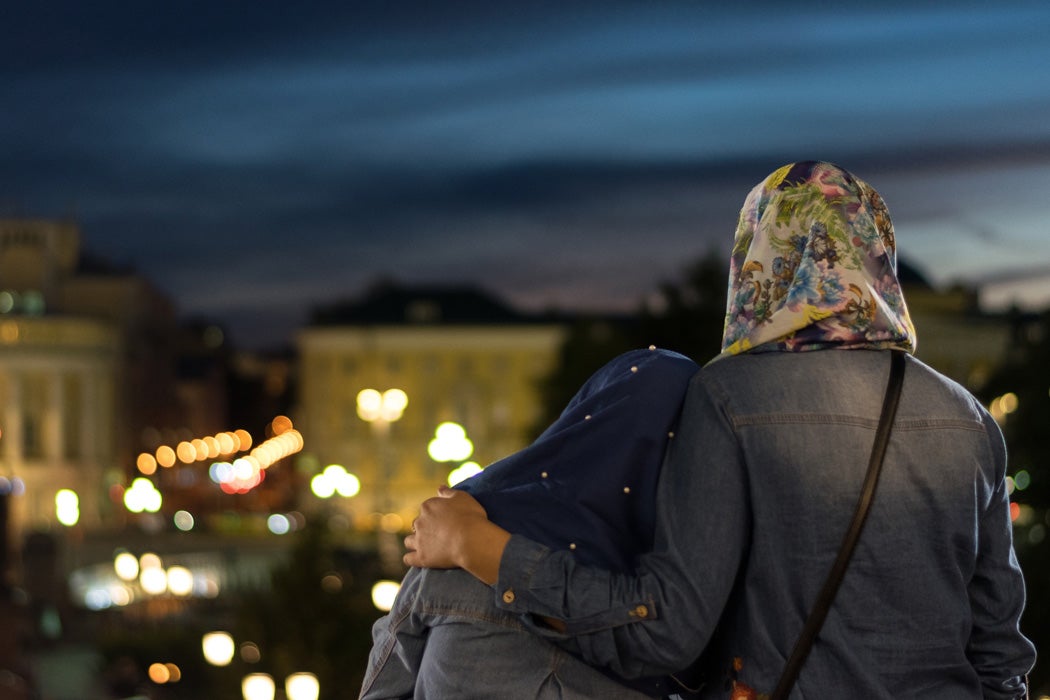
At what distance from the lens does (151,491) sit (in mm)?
47750

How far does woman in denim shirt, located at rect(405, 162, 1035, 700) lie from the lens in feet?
8.58

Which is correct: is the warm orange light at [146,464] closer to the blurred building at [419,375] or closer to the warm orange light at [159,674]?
the blurred building at [419,375]

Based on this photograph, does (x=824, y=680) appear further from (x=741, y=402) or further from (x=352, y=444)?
(x=352, y=444)

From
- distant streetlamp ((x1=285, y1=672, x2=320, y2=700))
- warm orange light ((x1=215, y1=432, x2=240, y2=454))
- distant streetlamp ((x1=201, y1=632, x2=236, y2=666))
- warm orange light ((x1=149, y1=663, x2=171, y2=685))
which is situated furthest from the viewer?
warm orange light ((x1=215, y1=432, x2=240, y2=454))

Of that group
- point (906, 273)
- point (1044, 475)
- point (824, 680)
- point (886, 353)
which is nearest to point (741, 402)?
point (886, 353)

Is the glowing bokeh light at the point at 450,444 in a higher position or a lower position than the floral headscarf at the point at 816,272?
lower

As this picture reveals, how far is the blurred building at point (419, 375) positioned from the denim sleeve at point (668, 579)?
7750 centimetres

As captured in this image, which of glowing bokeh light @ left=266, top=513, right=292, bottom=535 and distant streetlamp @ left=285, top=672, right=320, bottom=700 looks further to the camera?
glowing bokeh light @ left=266, top=513, right=292, bottom=535

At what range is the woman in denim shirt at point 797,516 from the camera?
8.58 feet

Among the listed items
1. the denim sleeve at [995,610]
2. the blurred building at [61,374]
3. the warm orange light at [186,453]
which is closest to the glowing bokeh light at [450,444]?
the denim sleeve at [995,610]

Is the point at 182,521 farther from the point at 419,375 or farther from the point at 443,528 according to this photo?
the point at 443,528

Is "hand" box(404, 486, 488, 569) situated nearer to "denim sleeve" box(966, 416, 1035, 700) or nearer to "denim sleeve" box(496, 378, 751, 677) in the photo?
"denim sleeve" box(496, 378, 751, 677)

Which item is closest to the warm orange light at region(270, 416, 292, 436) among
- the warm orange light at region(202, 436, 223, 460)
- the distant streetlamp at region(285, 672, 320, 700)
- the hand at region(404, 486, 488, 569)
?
the warm orange light at region(202, 436, 223, 460)

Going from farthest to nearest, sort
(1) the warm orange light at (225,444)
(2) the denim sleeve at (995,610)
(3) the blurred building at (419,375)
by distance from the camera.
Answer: (1) the warm orange light at (225,444)
(3) the blurred building at (419,375)
(2) the denim sleeve at (995,610)
